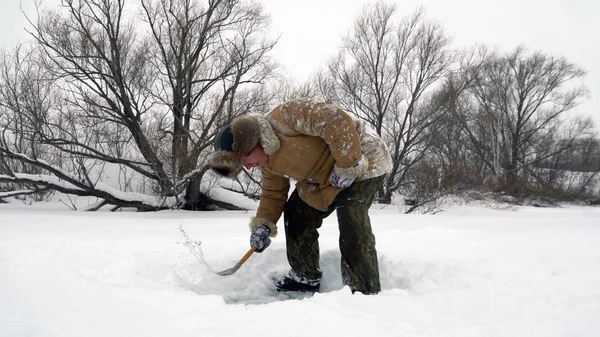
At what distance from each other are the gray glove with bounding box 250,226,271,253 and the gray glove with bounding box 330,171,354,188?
0.66 meters

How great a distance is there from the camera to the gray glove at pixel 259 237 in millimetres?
2372

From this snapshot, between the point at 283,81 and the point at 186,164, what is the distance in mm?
3931

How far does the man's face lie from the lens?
2.01m

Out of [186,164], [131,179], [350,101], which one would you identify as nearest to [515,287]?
[186,164]

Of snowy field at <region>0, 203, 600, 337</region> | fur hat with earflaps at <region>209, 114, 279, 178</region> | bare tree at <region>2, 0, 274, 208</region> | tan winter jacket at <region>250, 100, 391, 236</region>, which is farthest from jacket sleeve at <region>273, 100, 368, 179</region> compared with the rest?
bare tree at <region>2, 0, 274, 208</region>

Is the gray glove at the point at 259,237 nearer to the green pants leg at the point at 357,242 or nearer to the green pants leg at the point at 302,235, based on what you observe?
the green pants leg at the point at 302,235

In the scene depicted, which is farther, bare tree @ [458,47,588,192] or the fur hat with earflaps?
bare tree @ [458,47,588,192]

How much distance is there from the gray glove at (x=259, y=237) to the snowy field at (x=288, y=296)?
0.34m

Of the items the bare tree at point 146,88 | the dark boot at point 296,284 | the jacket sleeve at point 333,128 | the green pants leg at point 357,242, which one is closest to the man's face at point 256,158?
the jacket sleeve at point 333,128

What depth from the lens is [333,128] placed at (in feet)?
6.24

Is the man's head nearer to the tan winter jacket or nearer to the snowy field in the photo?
the tan winter jacket

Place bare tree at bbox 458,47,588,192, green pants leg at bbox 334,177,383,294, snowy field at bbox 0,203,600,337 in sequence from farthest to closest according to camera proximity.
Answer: bare tree at bbox 458,47,588,192, green pants leg at bbox 334,177,383,294, snowy field at bbox 0,203,600,337

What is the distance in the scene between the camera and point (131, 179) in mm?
10148

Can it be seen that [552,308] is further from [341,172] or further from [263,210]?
[263,210]
